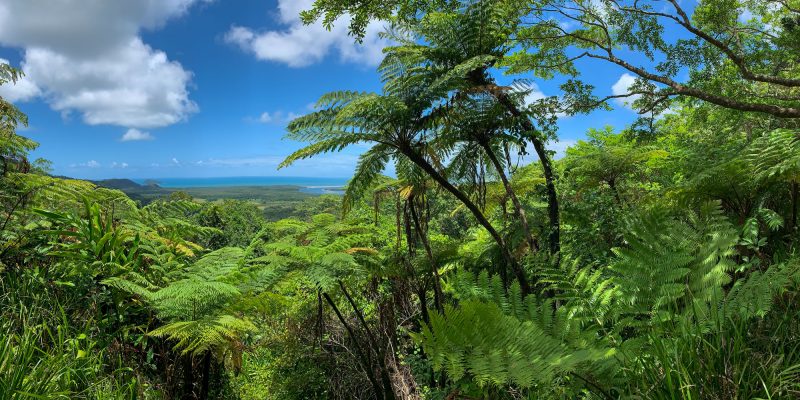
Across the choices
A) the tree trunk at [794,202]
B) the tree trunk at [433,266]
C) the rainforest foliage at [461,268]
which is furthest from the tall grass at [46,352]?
the tree trunk at [794,202]

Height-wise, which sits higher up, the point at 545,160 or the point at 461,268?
the point at 545,160

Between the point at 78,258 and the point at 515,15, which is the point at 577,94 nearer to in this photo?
the point at 515,15

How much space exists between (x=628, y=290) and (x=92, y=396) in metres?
2.98

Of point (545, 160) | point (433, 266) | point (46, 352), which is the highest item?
point (545, 160)

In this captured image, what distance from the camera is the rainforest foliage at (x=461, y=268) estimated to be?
5.44 ft

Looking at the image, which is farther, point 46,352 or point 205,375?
point 205,375

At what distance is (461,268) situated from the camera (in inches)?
128

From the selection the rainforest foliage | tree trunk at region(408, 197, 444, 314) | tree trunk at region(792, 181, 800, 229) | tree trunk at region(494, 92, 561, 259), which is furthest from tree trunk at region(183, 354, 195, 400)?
tree trunk at region(792, 181, 800, 229)

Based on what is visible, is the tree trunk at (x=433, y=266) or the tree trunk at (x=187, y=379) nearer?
the tree trunk at (x=187, y=379)

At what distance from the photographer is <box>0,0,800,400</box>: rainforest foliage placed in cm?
166

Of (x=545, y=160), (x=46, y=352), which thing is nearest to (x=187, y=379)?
(x=46, y=352)

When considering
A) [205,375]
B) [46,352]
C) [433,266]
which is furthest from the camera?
[433,266]

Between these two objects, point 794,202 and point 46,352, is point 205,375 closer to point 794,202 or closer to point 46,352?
point 46,352

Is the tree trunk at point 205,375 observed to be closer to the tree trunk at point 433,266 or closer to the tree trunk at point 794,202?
the tree trunk at point 433,266
